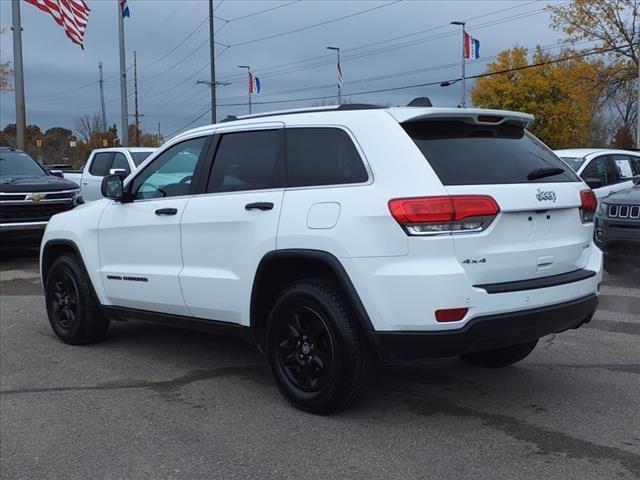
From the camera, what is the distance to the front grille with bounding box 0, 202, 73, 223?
12.1 metres

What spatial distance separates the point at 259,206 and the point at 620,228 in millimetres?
5940

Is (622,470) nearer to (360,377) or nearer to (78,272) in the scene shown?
(360,377)

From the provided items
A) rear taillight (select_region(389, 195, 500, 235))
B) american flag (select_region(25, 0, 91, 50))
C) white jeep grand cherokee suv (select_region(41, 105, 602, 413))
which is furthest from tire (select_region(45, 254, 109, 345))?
american flag (select_region(25, 0, 91, 50))

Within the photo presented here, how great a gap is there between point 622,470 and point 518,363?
2024mm

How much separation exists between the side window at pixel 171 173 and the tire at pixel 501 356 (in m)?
2.53

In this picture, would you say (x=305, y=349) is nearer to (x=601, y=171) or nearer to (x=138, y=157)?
(x=601, y=171)

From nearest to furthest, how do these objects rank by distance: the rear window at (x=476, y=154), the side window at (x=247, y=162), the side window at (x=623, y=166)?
1. the rear window at (x=476, y=154)
2. the side window at (x=247, y=162)
3. the side window at (x=623, y=166)

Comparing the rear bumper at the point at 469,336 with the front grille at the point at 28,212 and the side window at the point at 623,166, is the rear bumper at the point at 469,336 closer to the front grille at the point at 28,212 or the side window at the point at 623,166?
the side window at the point at 623,166

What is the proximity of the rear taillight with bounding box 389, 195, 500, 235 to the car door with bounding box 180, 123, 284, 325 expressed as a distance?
0.96m

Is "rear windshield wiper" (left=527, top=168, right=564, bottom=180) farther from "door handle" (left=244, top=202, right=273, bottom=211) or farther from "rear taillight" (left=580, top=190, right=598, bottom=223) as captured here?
"door handle" (left=244, top=202, right=273, bottom=211)

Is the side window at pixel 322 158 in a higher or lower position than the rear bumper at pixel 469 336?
higher

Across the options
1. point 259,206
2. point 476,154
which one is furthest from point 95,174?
point 476,154

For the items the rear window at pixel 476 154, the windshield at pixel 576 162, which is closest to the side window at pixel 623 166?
the windshield at pixel 576 162

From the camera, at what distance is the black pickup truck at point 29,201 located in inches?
475
